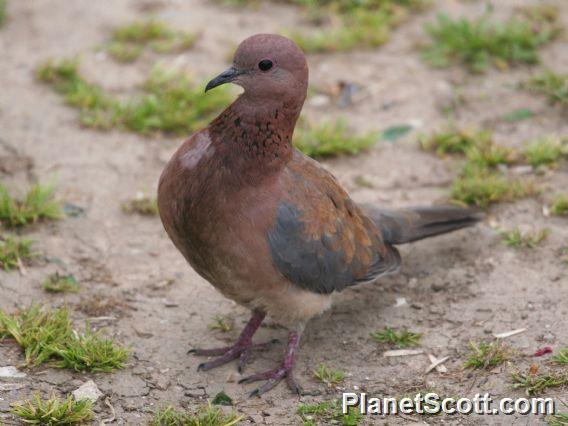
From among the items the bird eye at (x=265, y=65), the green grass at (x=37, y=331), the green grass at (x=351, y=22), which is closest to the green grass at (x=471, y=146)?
the green grass at (x=351, y=22)

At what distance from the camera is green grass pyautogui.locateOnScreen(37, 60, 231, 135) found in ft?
22.1

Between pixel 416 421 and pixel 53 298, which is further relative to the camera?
pixel 53 298

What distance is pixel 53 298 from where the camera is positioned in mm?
5109

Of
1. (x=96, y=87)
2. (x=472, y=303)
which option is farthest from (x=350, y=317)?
(x=96, y=87)

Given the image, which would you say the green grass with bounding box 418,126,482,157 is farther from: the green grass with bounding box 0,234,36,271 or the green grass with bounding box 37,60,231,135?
the green grass with bounding box 0,234,36,271

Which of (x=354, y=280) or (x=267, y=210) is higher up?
(x=267, y=210)

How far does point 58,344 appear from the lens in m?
4.57

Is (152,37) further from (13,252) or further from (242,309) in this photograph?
(242,309)

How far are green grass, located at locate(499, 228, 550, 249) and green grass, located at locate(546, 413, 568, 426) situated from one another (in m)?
1.60

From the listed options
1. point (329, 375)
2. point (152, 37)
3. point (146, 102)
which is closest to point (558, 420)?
point (329, 375)

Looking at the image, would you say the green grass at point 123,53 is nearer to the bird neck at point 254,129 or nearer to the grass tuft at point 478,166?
the grass tuft at point 478,166

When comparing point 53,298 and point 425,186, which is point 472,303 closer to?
point 425,186

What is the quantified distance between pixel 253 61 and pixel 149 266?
Answer: 177 centimetres

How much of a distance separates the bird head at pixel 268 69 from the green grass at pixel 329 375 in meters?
1.45
